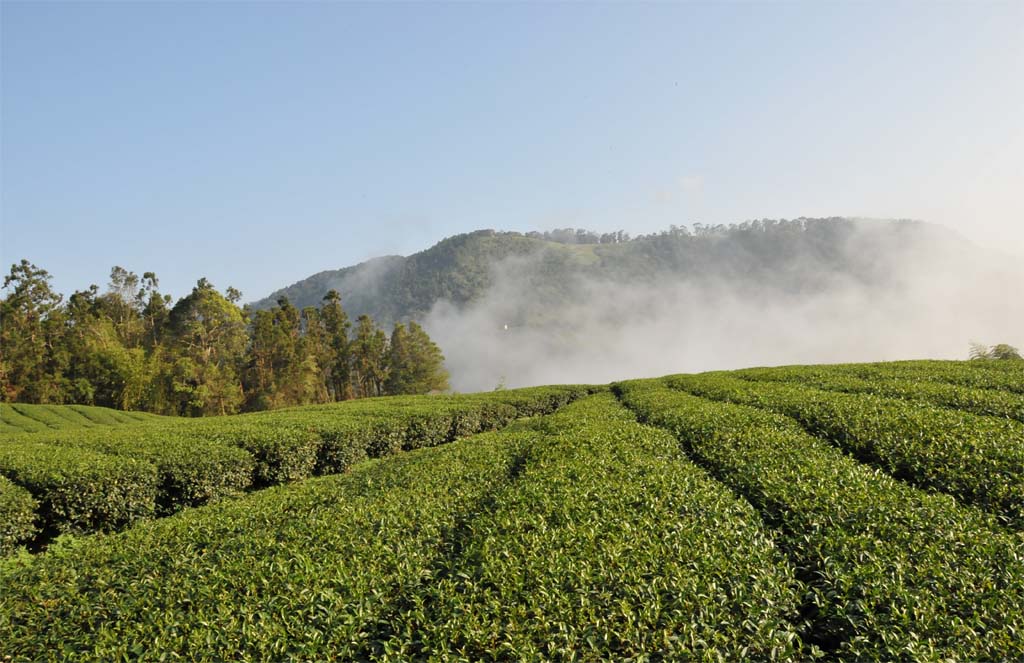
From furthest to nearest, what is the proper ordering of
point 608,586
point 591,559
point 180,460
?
point 180,460
point 591,559
point 608,586

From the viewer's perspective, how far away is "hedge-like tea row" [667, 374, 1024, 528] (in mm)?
7219

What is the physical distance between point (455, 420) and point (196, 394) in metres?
34.1

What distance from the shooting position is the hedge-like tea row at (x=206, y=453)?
12.4 meters

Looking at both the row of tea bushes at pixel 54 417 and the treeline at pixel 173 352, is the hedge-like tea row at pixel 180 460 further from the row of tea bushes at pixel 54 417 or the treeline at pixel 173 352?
the treeline at pixel 173 352

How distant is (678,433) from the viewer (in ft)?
41.9

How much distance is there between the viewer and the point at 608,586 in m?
4.67

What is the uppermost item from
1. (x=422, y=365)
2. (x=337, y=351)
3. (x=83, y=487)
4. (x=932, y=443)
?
(x=337, y=351)

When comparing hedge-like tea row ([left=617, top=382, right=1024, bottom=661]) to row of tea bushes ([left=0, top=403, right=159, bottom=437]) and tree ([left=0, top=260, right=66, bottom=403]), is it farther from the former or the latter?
tree ([left=0, top=260, right=66, bottom=403])

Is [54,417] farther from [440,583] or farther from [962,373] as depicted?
[962,373]

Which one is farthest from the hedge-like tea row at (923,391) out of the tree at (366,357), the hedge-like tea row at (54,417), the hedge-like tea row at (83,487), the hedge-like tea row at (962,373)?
the tree at (366,357)

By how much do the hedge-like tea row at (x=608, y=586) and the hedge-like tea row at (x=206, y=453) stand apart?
1159 centimetres

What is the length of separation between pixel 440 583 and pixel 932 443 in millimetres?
9148

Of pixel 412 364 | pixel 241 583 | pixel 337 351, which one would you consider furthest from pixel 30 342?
pixel 241 583

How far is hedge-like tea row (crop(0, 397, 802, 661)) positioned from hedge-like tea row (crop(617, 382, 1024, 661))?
470 mm
